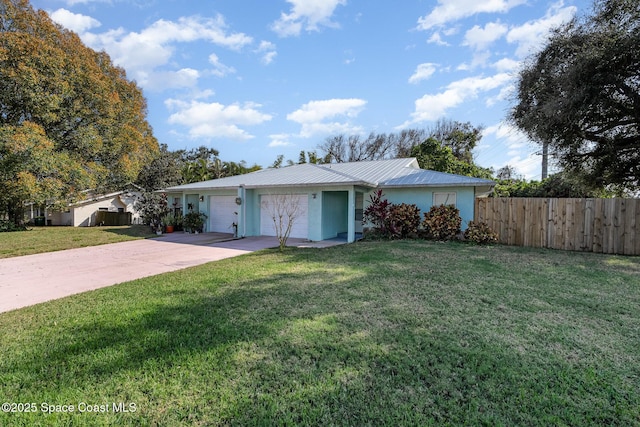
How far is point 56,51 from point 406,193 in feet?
68.0

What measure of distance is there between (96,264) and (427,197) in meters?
11.9

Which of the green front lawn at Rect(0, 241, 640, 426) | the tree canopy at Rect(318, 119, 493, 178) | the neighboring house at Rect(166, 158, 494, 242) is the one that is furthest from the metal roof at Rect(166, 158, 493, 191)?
the tree canopy at Rect(318, 119, 493, 178)

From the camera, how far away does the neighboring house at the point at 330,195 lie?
1225 cm

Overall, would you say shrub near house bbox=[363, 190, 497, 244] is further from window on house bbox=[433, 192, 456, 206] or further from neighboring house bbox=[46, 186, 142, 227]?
neighboring house bbox=[46, 186, 142, 227]

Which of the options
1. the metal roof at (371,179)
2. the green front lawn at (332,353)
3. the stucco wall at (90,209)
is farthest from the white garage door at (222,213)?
the stucco wall at (90,209)

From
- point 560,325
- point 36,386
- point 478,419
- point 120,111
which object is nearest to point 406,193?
→ point 560,325

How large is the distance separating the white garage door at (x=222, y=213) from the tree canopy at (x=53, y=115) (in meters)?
8.13

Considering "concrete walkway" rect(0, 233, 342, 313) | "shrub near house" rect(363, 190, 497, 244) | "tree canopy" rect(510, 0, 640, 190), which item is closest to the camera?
"concrete walkway" rect(0, 233, 342, 313)

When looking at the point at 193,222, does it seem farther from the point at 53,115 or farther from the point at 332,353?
the point at 332,353

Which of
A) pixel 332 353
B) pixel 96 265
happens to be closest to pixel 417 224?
pixel 332 353

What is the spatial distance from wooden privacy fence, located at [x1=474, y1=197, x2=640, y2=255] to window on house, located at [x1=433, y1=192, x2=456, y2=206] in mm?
1133

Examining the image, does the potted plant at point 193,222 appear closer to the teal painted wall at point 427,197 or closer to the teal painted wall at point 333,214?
the teal painted wall at point 333,214

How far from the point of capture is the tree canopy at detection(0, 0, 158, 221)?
617 inches

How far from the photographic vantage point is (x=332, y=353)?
3314 mm
